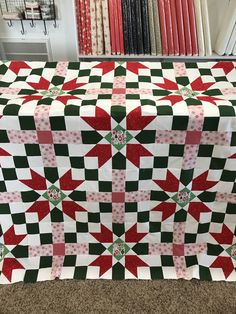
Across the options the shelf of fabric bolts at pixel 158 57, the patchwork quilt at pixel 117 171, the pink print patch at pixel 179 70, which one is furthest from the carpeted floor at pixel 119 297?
the shelf of fabric bolts at pixel 158 57

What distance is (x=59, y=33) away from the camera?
1.72 m

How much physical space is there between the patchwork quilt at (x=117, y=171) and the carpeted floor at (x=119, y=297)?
0.13ft

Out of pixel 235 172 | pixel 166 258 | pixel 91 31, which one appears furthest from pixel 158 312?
pixel 91 31

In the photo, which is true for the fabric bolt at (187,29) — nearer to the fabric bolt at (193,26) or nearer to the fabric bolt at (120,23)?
the fabric bolt at (193,26)

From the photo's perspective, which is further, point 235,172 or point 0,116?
point 235,172

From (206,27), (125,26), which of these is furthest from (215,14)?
(125,26)

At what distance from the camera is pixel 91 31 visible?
1.62 metres

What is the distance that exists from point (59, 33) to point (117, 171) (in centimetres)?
99

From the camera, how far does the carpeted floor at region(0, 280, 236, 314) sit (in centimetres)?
126

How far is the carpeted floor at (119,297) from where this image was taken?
126cm

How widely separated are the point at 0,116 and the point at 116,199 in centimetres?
56

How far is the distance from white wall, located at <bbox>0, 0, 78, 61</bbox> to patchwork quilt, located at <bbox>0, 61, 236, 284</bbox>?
0.44 meters

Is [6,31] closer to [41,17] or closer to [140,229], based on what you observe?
[41,17]

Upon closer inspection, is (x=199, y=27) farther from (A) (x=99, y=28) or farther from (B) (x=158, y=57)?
(A) (x=99, y=28)
